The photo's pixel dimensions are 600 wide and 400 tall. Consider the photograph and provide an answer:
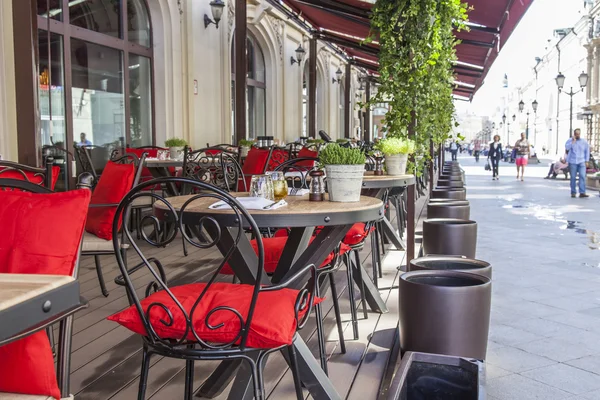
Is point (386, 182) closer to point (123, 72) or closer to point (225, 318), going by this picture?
point (225, 318)

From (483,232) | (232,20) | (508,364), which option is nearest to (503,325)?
(508,364)

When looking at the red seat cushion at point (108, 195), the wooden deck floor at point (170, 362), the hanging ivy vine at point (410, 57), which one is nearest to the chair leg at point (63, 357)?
the wooden deck floor at point (170, 362)

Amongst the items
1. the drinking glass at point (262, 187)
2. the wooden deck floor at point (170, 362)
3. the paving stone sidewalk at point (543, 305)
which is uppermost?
the drinking glass at point (262, 187)

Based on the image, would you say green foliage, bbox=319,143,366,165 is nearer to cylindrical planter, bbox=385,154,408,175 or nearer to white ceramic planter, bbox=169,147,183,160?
cylindrical planter, bbox=385,154,408,175

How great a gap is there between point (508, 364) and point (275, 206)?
1.35m

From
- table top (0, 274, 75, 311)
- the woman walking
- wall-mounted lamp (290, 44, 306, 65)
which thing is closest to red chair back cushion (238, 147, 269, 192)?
table top (0, 274, 75, 311)

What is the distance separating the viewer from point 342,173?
2326 mm

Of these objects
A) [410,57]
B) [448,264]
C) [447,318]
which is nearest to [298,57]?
[410,57]

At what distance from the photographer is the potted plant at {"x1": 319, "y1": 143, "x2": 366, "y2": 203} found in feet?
7.64

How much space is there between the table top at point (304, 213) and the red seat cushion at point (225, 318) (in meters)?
0.25

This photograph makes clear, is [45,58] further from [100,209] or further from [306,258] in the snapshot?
[306,258]

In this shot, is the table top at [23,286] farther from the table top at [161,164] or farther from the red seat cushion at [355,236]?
the table top at [161,164]

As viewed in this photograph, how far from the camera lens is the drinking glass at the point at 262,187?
7.86ft

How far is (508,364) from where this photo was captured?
2695 millimetres
